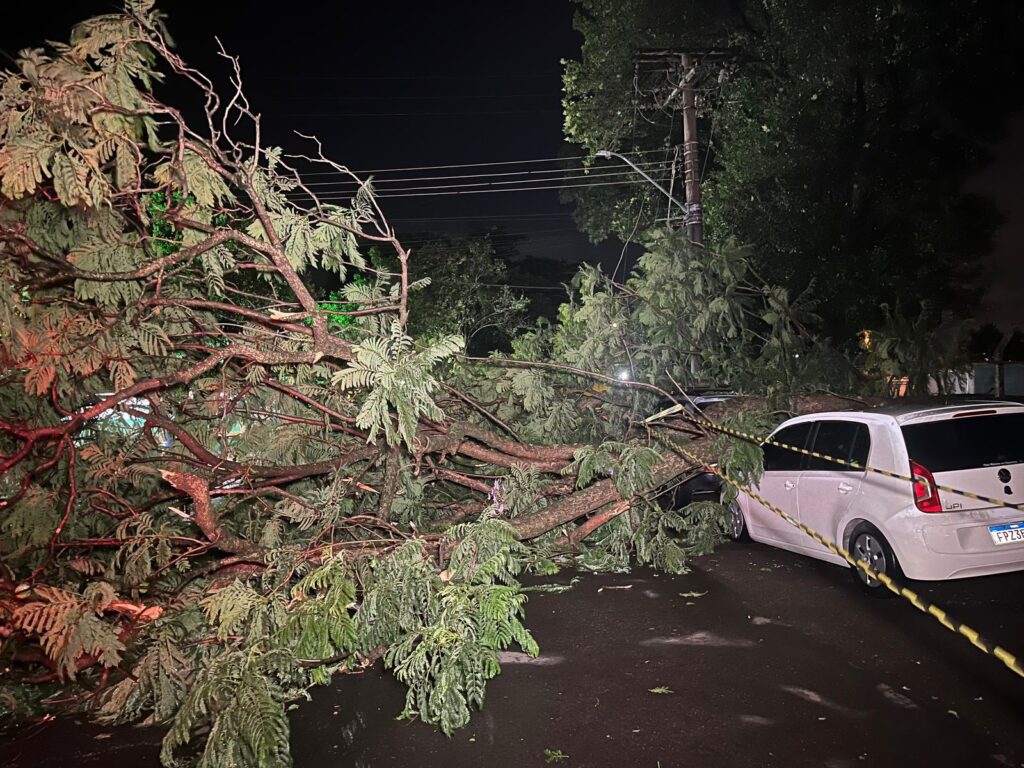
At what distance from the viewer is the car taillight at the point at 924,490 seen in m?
5.31

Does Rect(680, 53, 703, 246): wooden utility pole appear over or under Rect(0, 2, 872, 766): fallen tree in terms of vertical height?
over

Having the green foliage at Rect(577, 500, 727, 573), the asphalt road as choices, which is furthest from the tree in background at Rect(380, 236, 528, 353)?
the asphalt road

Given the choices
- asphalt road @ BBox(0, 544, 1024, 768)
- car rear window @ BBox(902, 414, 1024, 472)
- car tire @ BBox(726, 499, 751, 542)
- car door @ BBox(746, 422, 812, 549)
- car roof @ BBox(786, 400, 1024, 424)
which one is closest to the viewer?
asphalt road @ BBox(0, 544, 1024, 768)

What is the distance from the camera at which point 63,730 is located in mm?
4742

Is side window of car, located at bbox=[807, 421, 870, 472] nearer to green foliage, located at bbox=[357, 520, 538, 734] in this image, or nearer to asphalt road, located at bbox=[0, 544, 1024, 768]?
asphalt road, located at bbox=[0, 544, 1024, 768]

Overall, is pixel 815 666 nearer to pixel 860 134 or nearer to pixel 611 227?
pixel 860 134

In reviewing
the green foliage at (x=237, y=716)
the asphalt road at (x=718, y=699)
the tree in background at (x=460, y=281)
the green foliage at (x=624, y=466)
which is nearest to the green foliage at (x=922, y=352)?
the asphalt road at (x=718, y=699)

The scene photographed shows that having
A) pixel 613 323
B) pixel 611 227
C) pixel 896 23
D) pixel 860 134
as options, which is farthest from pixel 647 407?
pixel 611 227

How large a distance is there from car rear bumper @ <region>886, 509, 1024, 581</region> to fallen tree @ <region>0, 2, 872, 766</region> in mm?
2257

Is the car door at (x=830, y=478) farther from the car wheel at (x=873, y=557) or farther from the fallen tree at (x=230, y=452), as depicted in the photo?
the fallen tree at (x=230, y=452)

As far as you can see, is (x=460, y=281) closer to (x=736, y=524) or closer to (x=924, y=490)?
(x=736, y=524)

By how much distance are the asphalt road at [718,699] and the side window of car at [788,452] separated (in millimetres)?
1253

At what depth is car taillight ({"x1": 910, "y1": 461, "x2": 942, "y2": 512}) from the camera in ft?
17.4

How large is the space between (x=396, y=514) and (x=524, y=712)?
3.16 metres
